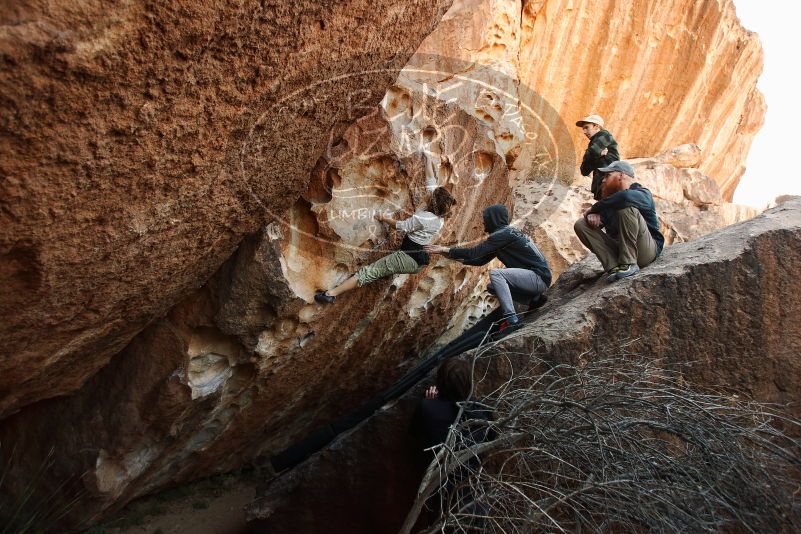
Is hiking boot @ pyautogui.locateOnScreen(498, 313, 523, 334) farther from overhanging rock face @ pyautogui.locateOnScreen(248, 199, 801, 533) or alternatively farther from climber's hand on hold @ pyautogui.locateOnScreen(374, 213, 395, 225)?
climber's hand on hold @ pyautogui.locateOnScreen(374, 213, 395, 225)

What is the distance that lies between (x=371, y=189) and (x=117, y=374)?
233 centimetres

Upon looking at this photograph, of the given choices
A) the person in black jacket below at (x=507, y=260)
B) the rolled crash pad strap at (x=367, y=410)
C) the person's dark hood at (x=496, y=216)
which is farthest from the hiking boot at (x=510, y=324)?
the person's dark hood at (x=496, y=216)

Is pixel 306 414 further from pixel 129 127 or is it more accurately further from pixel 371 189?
pixel 129 127

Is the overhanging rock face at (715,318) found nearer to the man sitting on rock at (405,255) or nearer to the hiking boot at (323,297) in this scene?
the man sitting on rock at (405,255)

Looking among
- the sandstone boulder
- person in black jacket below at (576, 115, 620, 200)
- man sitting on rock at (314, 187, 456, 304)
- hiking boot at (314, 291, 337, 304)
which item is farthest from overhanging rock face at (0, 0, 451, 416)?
the sandstone boulder

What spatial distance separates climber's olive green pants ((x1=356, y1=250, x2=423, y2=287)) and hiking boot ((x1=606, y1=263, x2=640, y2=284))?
Answer: 1.44 m

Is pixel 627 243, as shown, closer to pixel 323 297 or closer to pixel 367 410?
pixel 323 297

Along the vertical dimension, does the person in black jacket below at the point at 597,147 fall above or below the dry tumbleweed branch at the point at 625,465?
above

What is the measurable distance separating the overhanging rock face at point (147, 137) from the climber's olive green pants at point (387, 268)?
33.9 inches

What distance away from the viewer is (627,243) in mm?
4828

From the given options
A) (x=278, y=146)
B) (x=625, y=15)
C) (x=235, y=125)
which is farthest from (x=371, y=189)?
(x=625, y=15)

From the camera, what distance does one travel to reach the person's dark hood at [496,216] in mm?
4980

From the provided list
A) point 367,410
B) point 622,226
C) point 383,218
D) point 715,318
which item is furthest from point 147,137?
point 715,318

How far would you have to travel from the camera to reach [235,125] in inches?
133
